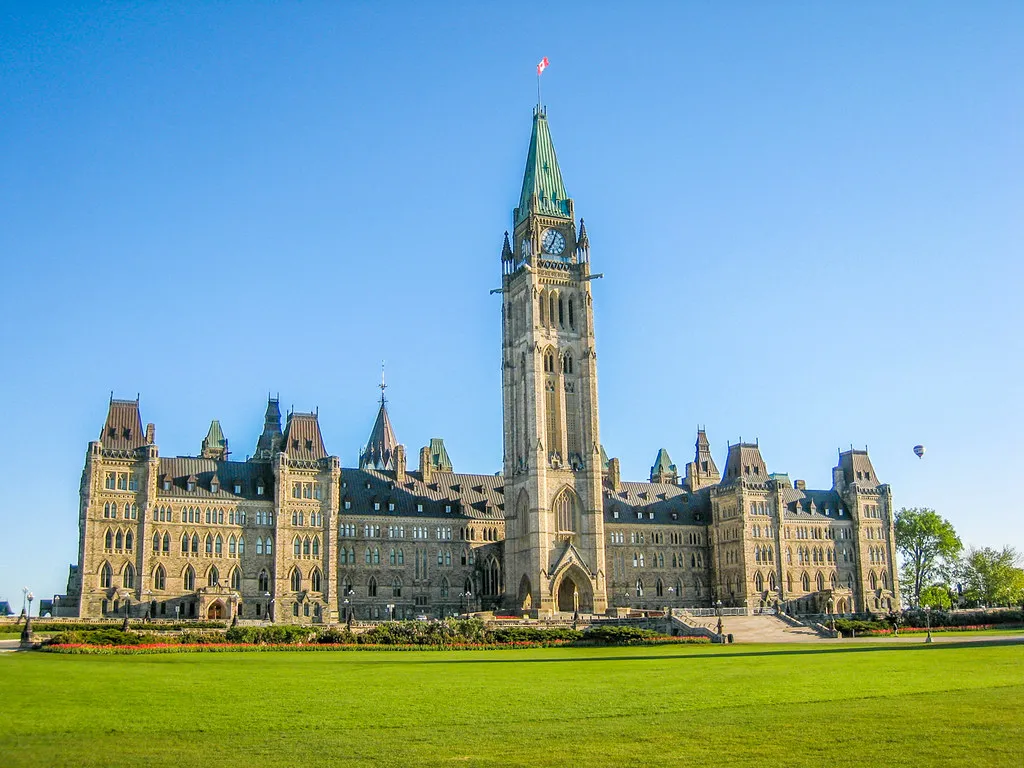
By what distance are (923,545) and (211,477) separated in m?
85.8

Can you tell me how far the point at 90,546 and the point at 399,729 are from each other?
82.7m

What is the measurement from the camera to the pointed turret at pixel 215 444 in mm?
134000

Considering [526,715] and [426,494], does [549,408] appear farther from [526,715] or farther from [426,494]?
[526,715]

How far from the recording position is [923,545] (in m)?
136

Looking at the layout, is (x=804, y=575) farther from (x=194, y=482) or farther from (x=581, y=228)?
(x=194, y=482)

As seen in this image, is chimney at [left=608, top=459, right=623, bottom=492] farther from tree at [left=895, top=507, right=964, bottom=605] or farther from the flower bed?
the flower bed

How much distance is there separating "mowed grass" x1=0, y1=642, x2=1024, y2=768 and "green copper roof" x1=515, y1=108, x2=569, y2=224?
88963mm

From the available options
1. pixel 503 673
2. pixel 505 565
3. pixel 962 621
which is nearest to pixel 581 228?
pixel 505 565

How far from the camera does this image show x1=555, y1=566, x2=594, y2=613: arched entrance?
114m

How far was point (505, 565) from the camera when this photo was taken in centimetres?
11944

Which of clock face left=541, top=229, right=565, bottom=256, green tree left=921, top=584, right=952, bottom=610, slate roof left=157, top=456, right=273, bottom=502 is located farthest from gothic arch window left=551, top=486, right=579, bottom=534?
green tree left=921, top=584, right=952, bottom=610

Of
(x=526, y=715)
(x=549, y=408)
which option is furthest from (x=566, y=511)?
(x=526, y=715)

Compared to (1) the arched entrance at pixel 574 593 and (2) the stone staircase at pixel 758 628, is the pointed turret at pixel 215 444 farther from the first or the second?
(2) the stone staircase at pixel 758 628

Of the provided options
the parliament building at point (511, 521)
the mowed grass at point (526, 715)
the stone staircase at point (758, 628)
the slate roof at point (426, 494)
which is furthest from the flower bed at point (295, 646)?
the slate roof at point (426, 494)
